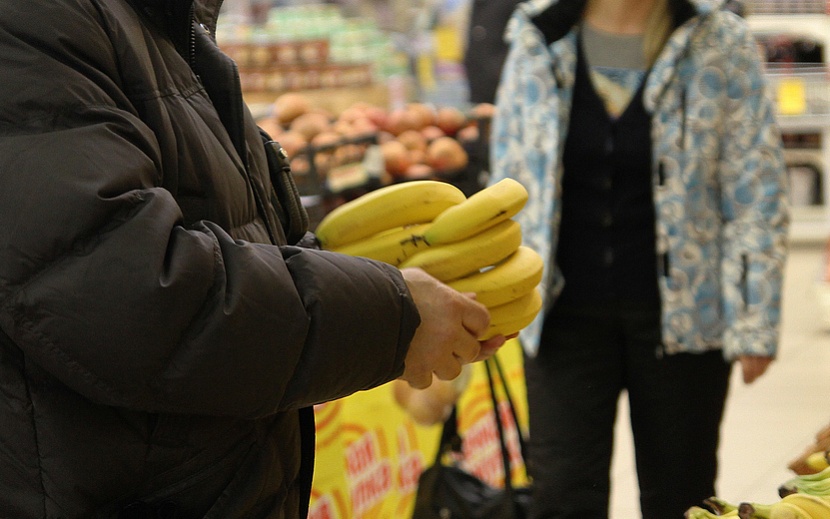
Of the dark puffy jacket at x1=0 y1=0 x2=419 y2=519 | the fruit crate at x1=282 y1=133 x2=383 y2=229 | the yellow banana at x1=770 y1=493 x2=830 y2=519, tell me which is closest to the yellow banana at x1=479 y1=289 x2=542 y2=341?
the dark puffy jacket at x1=0 y1=0 x2=419 y2=519

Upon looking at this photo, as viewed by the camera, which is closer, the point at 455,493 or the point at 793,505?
the point at 793,505

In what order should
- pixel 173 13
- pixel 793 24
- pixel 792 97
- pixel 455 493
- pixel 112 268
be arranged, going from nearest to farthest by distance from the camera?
pixel 112 268 < pixel 173 13 < pixel 455 493 < pixel 792 97 < pixel 793 24

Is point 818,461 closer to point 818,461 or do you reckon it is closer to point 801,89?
point 818,461

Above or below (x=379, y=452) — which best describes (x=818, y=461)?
above

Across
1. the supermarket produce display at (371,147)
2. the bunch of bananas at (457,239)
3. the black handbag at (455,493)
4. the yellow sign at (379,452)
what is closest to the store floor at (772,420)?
the yellow sign at (379,452)

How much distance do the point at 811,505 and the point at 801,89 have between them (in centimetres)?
679

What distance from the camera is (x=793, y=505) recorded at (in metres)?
1.25

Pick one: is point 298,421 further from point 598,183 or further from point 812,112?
point 812,112

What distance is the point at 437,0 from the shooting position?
28.9 ft

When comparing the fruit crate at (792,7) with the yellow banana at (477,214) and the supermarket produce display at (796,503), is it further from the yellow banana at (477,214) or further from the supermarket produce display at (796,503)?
the supermarket produce display at (796,503)

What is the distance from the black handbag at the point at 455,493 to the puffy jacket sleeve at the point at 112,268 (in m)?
1.51

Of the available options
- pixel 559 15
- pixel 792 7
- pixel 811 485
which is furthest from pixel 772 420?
pixel 792 7

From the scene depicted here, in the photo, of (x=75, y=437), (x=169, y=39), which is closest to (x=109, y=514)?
(x=75, y=437)

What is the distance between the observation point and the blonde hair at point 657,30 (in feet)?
8.07
